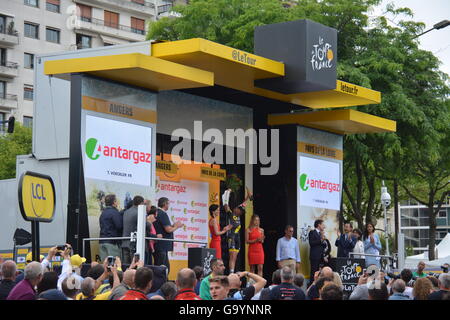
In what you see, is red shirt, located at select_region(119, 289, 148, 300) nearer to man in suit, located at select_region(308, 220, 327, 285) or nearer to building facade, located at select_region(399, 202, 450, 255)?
man in suit, located at select_region(308, 220, 327, 285)

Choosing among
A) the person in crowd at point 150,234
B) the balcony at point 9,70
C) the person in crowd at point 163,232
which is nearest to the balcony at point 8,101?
the balcony at point 9,70

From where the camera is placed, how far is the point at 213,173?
23562 millimetres

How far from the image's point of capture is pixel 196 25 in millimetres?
31672

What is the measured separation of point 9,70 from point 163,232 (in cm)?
4532

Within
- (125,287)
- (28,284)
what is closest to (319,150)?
(125,287)

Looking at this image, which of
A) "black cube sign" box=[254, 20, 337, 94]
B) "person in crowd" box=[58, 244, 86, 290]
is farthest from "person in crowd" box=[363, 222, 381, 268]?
"person in crowd" box=[58, 244, 86, 290]

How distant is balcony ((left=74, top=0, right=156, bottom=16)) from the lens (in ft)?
220

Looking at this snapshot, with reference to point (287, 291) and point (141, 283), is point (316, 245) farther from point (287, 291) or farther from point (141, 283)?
point (141, 283)

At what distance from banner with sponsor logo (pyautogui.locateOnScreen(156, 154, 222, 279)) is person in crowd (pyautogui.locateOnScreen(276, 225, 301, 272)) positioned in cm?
184

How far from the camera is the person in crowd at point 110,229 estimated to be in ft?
57.2

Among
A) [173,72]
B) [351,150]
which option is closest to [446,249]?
[351,150]

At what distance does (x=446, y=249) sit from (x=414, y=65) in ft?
69.3
